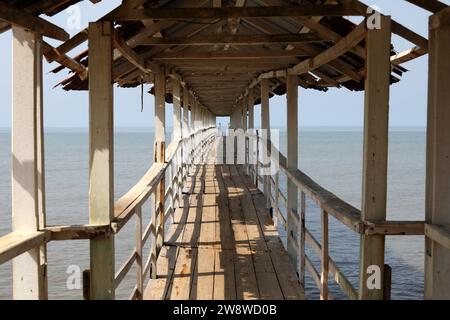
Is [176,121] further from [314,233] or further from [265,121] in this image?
[314,233]

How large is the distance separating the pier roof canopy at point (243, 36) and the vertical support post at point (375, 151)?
0.18 metres

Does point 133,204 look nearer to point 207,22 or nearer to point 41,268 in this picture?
point 41,268

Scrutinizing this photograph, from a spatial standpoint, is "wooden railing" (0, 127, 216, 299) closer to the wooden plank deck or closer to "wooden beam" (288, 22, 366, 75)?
the wooden plank deck

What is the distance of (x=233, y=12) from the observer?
3990mm

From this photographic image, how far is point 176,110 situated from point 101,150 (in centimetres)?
665

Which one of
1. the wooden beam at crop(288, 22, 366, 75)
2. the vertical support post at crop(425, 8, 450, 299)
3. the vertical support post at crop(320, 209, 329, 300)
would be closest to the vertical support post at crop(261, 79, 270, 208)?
the wooden beam at crop(288, 22, 366, 75)

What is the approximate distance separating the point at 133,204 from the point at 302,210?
1.84 m

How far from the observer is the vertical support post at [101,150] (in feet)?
12.7

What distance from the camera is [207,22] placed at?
5.59 metres

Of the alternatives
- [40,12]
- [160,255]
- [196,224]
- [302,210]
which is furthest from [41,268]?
[196,224]

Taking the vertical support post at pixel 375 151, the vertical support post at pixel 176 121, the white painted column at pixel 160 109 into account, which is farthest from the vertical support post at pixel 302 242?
the vertical support post at pixel 176 121

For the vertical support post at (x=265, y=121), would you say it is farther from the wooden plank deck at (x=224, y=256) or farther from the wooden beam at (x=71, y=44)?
the wooden beam at (x=71, y=44)

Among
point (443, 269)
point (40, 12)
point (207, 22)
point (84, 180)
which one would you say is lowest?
point (84, 180)

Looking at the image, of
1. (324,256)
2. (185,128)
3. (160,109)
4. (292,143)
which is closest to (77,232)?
(324,256)
